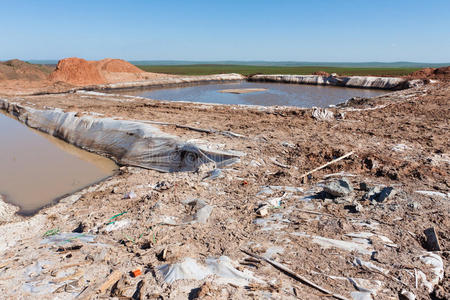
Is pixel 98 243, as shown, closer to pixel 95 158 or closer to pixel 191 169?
pixel 191 169

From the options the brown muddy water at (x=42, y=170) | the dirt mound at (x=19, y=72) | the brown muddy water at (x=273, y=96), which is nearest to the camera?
the brown muddy water at (x=42, y=170)

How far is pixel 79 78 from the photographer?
80.3 feet

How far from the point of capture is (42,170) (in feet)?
22.3

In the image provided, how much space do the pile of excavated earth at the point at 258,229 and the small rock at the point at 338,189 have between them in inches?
0.8

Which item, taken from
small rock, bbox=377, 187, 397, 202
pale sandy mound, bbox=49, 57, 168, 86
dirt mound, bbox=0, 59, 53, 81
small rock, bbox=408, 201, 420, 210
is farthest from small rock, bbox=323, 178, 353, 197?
dirt mound, bbox=0, 59, 53, 81

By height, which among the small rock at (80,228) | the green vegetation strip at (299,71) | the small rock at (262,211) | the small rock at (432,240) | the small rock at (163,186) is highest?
the green vegetation strip at (299,71)

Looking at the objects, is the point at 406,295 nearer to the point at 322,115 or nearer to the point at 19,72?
the point at 322,115

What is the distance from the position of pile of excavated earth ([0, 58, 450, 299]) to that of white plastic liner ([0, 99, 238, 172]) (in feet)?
0.81

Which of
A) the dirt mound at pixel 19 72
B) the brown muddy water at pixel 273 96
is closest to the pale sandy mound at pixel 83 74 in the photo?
the dirt mound at pixel 19 72

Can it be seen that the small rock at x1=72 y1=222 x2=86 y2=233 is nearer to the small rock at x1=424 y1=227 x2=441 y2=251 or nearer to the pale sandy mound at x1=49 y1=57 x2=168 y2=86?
the small rock at x1=424 y1=227 x2=441 y2=251

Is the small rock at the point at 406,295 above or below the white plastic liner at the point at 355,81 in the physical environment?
below

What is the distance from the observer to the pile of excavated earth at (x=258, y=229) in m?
2.38

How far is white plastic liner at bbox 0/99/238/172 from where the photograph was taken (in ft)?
18.9

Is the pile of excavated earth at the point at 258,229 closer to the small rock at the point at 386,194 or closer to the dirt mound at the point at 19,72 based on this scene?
the small rock at the point at 386,194
